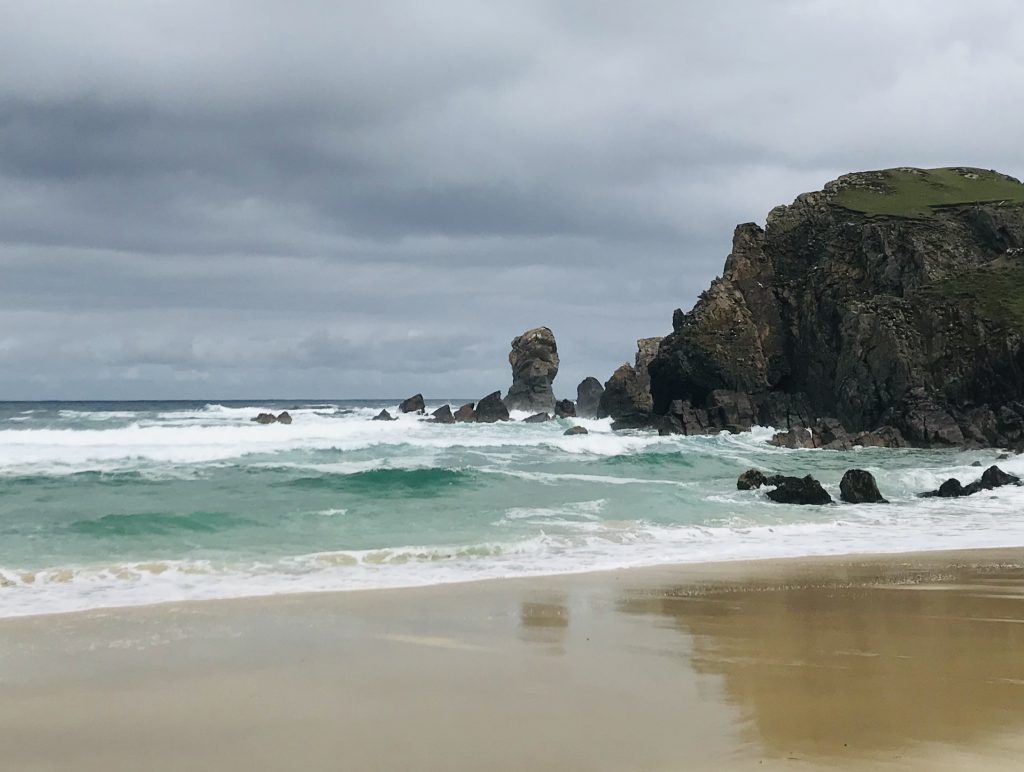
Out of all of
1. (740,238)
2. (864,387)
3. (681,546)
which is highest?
(740,238)

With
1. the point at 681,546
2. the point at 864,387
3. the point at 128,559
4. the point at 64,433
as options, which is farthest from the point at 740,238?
the point at 128,559

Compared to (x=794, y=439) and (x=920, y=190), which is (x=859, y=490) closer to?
(x=794, y=439)

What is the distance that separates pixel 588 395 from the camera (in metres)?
87.8

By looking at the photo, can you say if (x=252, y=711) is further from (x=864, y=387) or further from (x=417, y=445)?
(x=864, y=387)

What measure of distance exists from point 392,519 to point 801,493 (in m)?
9.75

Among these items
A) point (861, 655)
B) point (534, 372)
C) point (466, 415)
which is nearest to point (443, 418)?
point (466, 415)

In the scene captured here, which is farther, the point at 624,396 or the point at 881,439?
the point at 624,396

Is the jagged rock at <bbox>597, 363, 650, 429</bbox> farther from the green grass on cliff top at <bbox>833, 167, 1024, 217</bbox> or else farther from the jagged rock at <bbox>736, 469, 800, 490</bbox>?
the jagged rock at <bbox>736, 469, 800, 490</bbox>

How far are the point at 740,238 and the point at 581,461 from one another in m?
32.3

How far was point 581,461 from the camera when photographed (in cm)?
3275

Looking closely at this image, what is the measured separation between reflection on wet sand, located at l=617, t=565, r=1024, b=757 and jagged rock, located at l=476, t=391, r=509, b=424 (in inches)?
2460

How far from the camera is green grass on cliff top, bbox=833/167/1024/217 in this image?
201 ft

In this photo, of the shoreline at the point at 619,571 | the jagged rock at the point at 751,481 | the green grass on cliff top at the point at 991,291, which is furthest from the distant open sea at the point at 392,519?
the green grass on cliff top at the point at 991,291

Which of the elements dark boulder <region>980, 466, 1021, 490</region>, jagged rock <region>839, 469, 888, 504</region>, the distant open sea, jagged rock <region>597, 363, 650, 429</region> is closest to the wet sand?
the distant open sea
